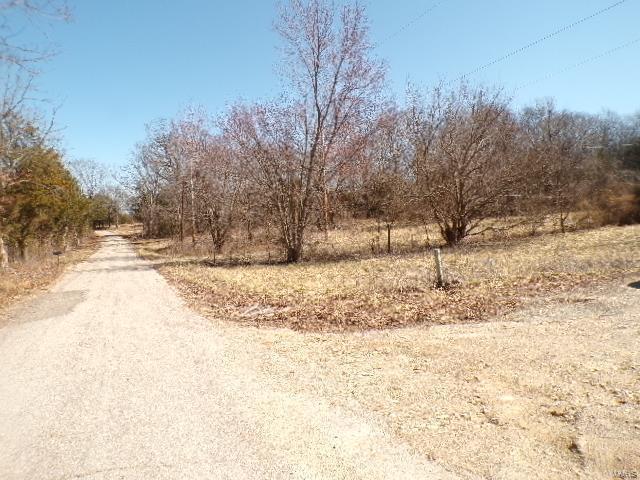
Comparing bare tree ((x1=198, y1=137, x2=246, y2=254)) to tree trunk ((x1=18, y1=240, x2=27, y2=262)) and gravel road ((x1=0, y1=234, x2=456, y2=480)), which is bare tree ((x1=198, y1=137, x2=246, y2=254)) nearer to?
tree trunk ((x1=18, y1=240, x2=27, y2=262))

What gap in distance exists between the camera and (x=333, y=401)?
15.5 feet

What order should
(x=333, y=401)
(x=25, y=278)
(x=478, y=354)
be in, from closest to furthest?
(x=333, y=401), (x=478, y=354), (x=25, y=278)

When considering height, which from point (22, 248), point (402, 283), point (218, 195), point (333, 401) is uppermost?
point (218, 195)

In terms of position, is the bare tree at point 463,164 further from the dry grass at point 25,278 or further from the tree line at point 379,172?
the dry grass at point 25,278

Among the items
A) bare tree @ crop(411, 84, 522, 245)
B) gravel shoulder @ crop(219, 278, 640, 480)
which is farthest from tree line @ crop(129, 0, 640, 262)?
gravel shoulder @ crop(219, 278, 640, 480)

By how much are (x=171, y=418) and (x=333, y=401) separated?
1.71 meters

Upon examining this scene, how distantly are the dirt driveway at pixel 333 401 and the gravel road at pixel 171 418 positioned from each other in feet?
0.07

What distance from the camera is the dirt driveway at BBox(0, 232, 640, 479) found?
11.6 feet

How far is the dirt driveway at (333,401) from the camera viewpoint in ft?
11.6

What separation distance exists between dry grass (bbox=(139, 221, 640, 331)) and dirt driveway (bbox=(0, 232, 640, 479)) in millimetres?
1004

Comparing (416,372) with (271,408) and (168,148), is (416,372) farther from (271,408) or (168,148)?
(168,148)

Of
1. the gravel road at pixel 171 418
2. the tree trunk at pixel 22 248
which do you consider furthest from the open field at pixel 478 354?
the tree trunk at pixel 22 248

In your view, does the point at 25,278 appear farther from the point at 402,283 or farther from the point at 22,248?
the point at 402,283

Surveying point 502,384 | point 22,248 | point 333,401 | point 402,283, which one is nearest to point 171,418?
point 333,401
